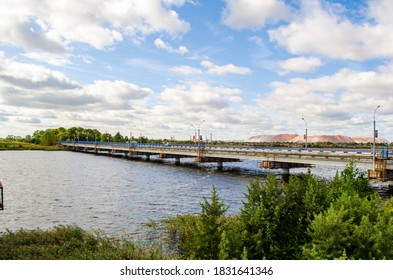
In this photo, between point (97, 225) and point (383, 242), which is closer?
point (383, 242)

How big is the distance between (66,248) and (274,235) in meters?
13.0

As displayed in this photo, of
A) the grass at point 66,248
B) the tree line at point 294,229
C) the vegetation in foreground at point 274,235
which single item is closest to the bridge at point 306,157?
the tree line at point 294,229

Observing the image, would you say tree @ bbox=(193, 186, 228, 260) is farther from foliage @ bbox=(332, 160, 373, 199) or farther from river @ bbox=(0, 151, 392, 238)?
foliage @ bbox=(332, 160, 373, 199)

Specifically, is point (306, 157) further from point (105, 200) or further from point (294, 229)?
point (294, 229)

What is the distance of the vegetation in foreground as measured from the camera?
1606 cm

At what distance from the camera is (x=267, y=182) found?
20.3 meters

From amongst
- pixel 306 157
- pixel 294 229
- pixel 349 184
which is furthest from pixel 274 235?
pixel 306 157

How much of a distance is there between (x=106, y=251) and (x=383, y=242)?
1536cm

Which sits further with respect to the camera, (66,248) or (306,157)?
(306,157)

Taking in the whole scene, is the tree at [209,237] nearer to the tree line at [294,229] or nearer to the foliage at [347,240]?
the tree line at [294,229]

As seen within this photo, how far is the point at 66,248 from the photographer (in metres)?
20.9

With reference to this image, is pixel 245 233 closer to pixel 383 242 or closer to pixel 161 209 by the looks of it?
pixel 383 242

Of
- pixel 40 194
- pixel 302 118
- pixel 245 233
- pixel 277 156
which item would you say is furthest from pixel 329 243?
pixel 302 118

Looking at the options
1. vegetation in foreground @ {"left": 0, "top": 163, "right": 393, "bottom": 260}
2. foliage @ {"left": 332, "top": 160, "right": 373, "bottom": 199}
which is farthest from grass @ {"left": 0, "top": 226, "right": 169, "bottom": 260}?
foliage @ {"left": 332, "top": 160, "right": 373, "bottom": 199}
